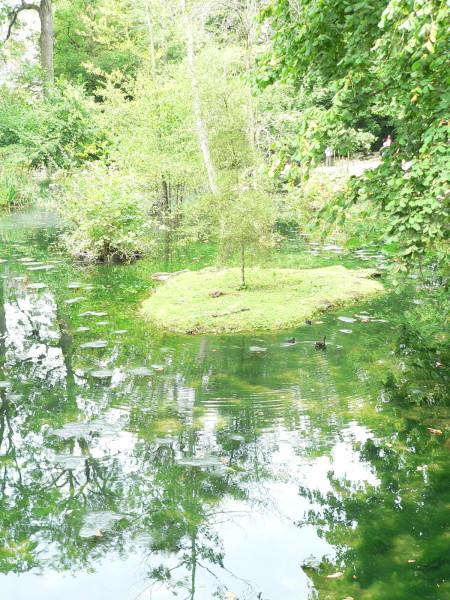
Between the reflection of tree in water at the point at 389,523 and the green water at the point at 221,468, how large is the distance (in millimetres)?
11

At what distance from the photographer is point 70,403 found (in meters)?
5.35

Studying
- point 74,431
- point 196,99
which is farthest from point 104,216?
point 74,431

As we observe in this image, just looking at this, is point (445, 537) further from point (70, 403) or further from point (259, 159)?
point (259, 159)

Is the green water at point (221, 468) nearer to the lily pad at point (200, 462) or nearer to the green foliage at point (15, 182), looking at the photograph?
the lily pad at point (200, 462)

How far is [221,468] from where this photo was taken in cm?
417

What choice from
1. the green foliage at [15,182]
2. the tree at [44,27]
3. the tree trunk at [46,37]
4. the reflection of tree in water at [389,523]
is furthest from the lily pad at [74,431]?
the tree at [44,27]

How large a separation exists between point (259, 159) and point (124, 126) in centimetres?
1197

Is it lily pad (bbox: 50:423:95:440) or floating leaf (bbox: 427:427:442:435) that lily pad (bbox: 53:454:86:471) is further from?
floating leaf (bbox: 427:427:442:435)

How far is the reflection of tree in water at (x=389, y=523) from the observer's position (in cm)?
304

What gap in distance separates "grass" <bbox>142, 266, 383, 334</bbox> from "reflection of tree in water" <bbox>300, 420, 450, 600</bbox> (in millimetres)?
3418

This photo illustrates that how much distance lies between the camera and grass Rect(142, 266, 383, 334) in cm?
773

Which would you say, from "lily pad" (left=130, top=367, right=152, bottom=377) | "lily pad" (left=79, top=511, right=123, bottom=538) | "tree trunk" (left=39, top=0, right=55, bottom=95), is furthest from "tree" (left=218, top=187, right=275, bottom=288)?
"tree trunk" (left=39, top=0, right=55, bottom=95)

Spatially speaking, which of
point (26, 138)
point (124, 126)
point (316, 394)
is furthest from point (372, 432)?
point (124, 126)

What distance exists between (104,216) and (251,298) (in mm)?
4758
